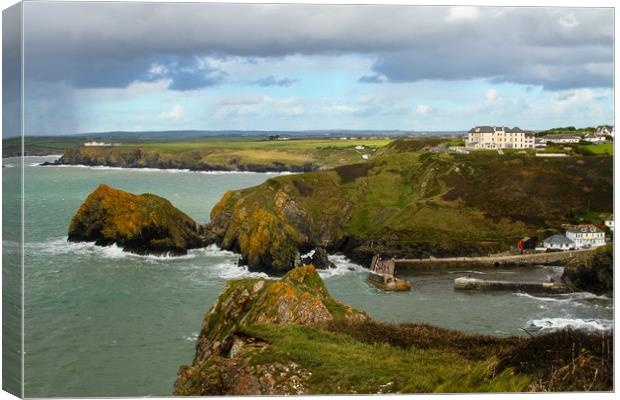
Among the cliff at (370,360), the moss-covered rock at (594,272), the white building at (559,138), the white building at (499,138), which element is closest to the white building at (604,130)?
the white building at (559,138)

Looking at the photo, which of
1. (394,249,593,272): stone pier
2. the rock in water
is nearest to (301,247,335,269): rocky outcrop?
(394,249,593,272): stone pier

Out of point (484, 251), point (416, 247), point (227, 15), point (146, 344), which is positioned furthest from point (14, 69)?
point (484, 251)

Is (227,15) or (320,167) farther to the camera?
(320,167)

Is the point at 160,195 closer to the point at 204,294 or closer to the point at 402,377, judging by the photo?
the point at 204,294

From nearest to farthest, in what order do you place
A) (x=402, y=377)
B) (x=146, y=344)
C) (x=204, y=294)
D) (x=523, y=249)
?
1. (x=402, y=377)
2. (x=146, y=344)
3. (x=204, y=294)
4. (x=523, y=249)

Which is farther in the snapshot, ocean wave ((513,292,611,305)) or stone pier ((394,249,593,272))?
stone pier ((394,249,593,272))

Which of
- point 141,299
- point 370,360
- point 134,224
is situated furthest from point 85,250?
point 370,360

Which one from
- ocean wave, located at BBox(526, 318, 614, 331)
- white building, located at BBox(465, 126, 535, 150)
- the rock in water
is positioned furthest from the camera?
the rock in water

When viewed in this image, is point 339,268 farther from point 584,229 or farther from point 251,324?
point 584,229

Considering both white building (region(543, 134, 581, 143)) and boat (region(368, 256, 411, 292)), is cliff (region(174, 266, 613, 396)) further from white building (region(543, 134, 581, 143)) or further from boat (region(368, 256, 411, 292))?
white building (region(543, 134, 581, 143))
